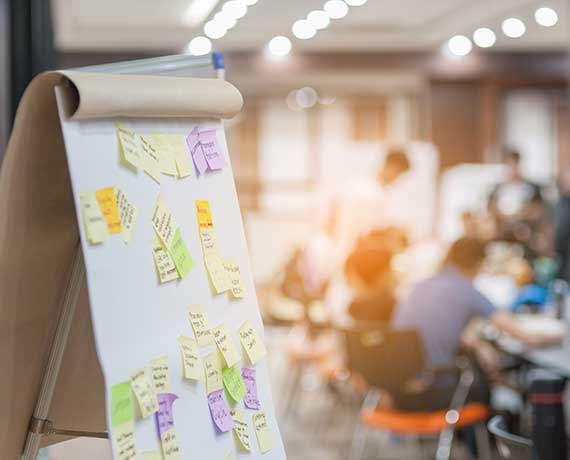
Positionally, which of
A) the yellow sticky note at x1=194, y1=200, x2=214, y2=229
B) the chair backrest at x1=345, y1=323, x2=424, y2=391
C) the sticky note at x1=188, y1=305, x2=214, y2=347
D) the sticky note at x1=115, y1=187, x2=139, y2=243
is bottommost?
the chair backrest at x1=345, y1=323, x2=424, y2=391

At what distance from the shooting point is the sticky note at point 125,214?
6.07ft

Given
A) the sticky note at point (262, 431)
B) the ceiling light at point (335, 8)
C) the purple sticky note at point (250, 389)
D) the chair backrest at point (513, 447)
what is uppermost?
the ceiling light at point (335, 8)

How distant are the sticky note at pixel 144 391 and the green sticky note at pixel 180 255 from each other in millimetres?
233

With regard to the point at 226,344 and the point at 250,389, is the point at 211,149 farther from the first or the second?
the point at 250,389

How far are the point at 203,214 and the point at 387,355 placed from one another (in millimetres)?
2727

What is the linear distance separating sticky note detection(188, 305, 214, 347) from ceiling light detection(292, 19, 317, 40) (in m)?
7.07

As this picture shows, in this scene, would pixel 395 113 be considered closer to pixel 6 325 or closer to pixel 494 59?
pixel 494 59

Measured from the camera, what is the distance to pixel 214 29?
9.06 meters

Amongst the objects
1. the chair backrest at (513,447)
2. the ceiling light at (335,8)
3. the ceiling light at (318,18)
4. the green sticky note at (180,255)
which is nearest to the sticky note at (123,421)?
the green sticky note at (180,255)

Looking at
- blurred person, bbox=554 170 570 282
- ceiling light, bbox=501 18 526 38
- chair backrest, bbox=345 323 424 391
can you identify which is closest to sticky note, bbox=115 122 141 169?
chair backrest, bbox=345 323 424 391

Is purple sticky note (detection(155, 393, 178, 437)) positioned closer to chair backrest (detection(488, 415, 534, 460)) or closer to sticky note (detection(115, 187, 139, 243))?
sticky note (detection(115, 187, 139, 243))

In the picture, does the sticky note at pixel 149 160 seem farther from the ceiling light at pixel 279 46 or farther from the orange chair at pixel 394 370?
the ceiling light at pixel 279 46

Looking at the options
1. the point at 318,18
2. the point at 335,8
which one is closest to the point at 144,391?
the point at 335,8

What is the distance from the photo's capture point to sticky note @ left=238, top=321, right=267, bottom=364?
2.19m
